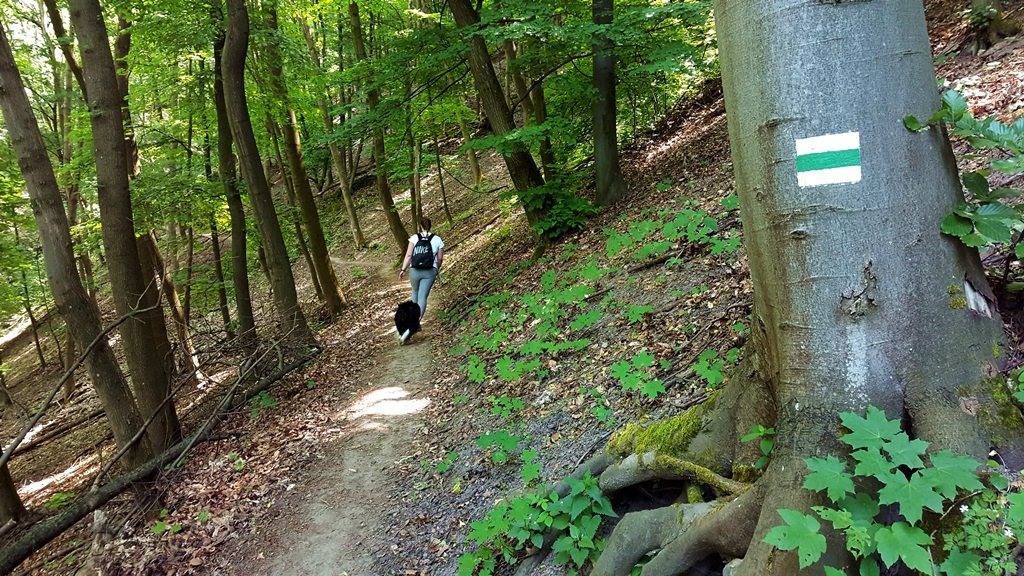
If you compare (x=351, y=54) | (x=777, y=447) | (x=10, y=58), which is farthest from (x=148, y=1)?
(x=351, y=54)

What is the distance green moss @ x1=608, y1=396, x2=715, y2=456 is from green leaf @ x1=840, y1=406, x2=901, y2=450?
3.27 feet

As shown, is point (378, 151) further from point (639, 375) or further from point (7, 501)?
point (639, 375)

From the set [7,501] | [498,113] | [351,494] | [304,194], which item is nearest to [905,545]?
[351,494]

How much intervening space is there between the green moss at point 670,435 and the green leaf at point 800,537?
1.02 meters

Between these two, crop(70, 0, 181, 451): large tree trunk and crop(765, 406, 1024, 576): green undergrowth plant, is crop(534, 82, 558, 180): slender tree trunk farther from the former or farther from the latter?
crop(765, 406, 1024, 576): green undergrowth plant

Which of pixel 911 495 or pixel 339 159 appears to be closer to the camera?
pixel 911 495

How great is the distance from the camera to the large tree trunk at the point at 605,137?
8742mm

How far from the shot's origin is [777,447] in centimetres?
201

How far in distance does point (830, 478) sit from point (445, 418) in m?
4.65

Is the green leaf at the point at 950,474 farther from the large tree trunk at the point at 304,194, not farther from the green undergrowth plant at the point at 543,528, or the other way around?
Result: the large tree trunk at the point at 304,194

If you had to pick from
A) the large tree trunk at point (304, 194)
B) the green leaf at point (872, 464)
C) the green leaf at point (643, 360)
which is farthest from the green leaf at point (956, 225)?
the large tree trunk at point (304, 194)

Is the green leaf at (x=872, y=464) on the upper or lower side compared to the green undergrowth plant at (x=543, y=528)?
upper

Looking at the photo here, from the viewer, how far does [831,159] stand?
1769 mm

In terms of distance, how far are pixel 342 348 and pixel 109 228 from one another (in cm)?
430
